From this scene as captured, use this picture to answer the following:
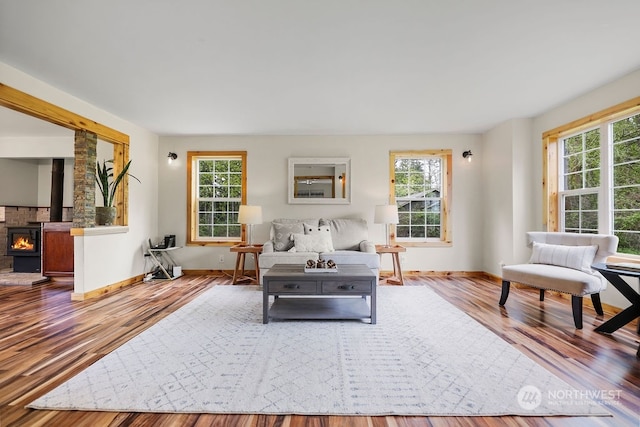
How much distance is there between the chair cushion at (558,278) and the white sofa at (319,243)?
1.65m

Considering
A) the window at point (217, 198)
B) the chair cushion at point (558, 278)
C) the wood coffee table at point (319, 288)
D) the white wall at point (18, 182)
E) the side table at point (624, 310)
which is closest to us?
the side table at point (624, 310)

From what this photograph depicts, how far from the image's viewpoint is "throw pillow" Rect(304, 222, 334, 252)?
4473mm

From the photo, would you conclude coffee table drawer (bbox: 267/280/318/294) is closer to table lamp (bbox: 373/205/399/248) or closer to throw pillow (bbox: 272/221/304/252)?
throw pillow (bbox: 272/221/304/252)

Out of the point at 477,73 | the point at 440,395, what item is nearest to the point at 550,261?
the point at 477,73

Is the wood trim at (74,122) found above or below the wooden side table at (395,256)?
above

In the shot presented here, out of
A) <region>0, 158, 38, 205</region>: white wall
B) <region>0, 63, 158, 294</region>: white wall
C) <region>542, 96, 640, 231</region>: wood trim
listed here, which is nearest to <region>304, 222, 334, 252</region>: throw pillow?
<region>0, 63, 158, 294</region>: white wall

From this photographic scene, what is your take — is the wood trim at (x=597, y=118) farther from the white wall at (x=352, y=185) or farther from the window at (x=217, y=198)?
the window at (x=217, y=198)

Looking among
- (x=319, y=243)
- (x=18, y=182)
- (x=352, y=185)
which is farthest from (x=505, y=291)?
(x=18, y=182)

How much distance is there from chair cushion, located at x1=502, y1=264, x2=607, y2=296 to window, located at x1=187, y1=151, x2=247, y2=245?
428 centimetres

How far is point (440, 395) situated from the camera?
66.1 inches

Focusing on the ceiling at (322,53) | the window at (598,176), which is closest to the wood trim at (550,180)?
the window at (598,176)

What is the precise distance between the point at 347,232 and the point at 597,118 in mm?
3411

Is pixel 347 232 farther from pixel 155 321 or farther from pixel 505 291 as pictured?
pixel 155 321

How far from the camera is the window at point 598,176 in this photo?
312 cm
